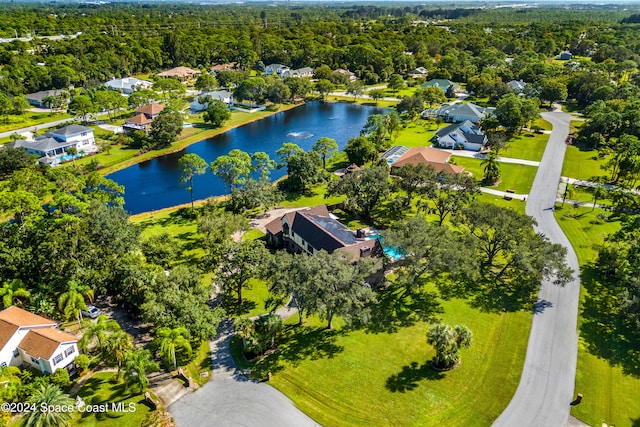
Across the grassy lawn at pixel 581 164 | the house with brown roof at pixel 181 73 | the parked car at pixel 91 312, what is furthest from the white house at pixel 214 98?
the grassy lawn at pixel 581 164

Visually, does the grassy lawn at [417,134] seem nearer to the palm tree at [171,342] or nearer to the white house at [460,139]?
the white house at [460,139]

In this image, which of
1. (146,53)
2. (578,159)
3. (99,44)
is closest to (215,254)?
(578,159)

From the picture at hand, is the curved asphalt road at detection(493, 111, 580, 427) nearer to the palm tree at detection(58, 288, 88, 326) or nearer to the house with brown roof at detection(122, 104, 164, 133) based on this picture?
the palm tree at detection(58, 288, 88, 326)

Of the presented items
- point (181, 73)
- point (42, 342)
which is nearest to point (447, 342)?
point (42, 342)

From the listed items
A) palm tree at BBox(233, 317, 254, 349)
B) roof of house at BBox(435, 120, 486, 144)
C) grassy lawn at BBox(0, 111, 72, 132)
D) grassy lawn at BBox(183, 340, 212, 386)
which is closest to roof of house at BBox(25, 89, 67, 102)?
grassy lawn at BBox(0, 111, 72, 132)

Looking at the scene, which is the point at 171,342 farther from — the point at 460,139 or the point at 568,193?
the point at 460,139
